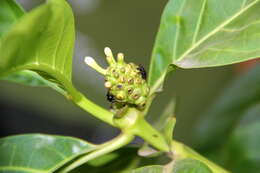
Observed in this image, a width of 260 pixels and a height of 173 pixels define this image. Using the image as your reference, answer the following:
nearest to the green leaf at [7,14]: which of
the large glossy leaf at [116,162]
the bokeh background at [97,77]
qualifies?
the large glossy leaf at [116,162]

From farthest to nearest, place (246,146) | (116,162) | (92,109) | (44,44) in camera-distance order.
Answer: (246,146) → (116,162) → (92,109) → (44,44)

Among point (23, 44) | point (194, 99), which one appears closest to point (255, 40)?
point (23, 44)

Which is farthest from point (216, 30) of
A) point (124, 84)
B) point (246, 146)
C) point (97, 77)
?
point (97, 77)

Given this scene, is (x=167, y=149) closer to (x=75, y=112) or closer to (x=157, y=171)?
(x=157, y=171)

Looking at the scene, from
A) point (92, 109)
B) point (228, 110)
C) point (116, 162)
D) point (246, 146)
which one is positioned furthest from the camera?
point (228, 110)

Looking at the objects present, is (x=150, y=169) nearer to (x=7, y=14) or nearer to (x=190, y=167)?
(x=190, y=167)

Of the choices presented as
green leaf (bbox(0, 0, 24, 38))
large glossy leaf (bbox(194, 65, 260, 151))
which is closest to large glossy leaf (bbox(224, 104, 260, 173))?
large glossy leaf (bbox(194, 65, 260, 151))

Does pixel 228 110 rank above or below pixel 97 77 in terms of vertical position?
above
